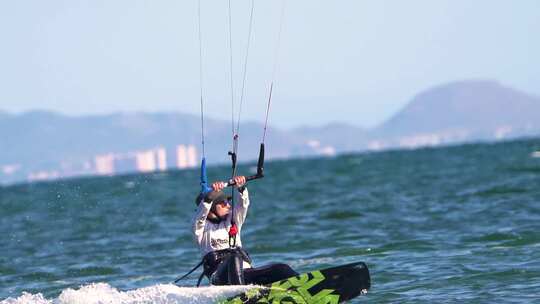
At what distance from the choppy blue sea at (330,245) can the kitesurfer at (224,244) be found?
700 mm

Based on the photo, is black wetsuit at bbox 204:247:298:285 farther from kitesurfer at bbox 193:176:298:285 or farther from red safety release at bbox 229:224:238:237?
red safety release at bbox 229:224:238:237

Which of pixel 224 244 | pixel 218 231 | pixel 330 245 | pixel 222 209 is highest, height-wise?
pixel 222 209

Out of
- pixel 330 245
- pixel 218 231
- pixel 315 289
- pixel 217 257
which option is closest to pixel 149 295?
pixel 217 257

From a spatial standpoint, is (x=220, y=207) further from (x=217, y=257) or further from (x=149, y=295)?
(x=149, y=295)

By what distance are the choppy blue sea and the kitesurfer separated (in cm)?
70

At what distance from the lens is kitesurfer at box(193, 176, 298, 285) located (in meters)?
13.5

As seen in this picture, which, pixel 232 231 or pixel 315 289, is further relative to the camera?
pixel 232 231

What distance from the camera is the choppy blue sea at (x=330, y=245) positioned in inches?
623

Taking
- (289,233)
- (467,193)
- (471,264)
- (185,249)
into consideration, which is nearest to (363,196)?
(467,193)

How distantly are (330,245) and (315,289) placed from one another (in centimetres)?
1067

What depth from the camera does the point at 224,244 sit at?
45.7 ft

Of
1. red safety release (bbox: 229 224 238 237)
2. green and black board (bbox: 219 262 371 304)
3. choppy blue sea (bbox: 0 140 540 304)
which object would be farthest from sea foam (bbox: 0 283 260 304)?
red safety release (bbox: 229 224 238 237)

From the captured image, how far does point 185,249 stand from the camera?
2545cm

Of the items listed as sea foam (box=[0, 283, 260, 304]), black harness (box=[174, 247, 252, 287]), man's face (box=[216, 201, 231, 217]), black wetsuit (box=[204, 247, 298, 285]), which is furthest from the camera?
man's face (box=[216, 201, 231, 217])
